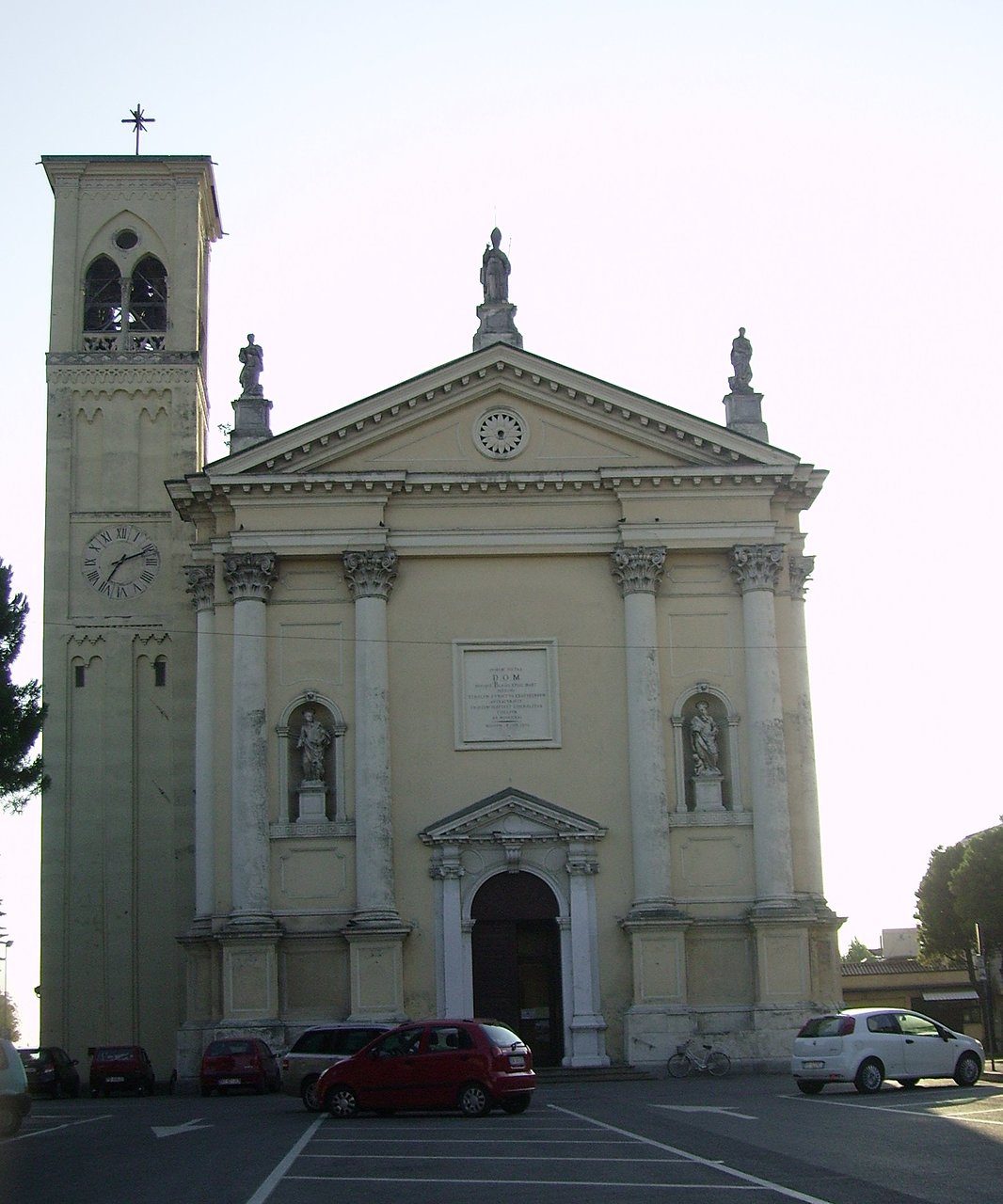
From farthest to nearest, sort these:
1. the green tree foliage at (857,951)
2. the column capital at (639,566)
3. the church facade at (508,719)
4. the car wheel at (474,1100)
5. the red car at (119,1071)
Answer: the green tree foliage at (857,951) < the red car at (119,1071) < the column capital at (639,566) < the church facade at (508,719) < the car wheel at (474,1100)

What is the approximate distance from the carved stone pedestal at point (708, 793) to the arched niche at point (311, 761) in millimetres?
7497

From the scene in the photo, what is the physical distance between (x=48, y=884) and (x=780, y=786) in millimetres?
17905

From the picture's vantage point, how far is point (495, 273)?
39562mm

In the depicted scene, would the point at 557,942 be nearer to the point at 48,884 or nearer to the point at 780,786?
the point at 780,786

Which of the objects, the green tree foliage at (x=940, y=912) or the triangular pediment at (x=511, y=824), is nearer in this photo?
the triangular pediment at (x=511, y=824)

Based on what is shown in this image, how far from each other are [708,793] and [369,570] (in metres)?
8.62

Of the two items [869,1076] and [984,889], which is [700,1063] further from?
[984,889]

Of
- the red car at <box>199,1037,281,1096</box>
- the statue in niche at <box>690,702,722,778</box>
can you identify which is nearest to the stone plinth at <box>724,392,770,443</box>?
the statue in niche at <box>690,702,722,778</box>

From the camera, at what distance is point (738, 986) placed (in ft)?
115

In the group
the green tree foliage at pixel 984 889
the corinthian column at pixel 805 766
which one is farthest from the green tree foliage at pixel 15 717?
the green tree foliage at pixel 984 889

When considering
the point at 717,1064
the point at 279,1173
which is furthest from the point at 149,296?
the point at 279,1173

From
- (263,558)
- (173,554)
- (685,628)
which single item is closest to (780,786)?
(685,628)

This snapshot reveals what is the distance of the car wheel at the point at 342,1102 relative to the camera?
79.2ft

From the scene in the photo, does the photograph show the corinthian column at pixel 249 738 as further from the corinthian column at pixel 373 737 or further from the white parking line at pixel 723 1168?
the white parking line at pixel 723 1168
